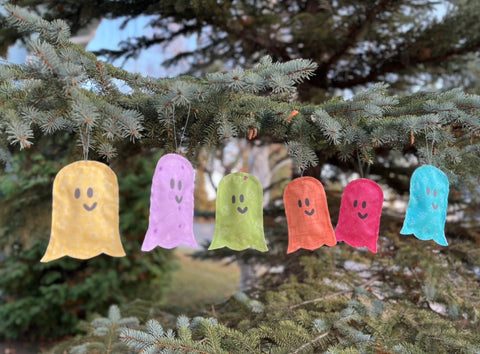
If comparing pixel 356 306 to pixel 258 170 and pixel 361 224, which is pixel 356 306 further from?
pixel 258 170

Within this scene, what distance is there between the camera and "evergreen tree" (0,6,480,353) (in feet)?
4.53

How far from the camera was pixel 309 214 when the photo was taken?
1681mm

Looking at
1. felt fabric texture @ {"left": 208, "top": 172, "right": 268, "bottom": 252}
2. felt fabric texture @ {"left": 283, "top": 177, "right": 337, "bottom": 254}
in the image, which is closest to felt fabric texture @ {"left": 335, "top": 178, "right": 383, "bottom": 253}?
felt fabric texture @ {"left": 283, "top": 177, "right": 337, "bottom": 254}

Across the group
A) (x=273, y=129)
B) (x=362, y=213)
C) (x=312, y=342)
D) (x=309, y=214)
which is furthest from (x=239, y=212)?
(x=312, y=342)

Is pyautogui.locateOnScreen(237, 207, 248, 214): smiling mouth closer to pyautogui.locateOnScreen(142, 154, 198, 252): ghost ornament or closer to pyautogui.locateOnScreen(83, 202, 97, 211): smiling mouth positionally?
pyautogui.locateOnScreen(142, 154, 198, 252): ghost ornament

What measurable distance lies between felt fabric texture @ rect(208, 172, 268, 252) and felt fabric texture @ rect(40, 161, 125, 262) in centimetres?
45

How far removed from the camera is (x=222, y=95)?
150 cm

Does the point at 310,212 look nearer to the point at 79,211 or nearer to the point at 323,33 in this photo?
the point at 79,211

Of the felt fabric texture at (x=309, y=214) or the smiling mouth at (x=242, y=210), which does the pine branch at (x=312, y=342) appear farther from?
the smiling mouth at (x=242, y=210)

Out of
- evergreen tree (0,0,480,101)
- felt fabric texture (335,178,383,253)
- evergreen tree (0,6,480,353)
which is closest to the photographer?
evergreen tree (0,6,480,353)

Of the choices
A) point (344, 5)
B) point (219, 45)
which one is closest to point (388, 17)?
point (344, 5)

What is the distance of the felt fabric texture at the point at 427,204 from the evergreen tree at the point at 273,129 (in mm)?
143

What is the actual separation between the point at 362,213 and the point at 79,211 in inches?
45.0

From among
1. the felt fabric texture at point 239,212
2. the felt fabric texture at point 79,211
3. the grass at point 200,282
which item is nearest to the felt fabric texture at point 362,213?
the felt fabric texture at point 239,212
